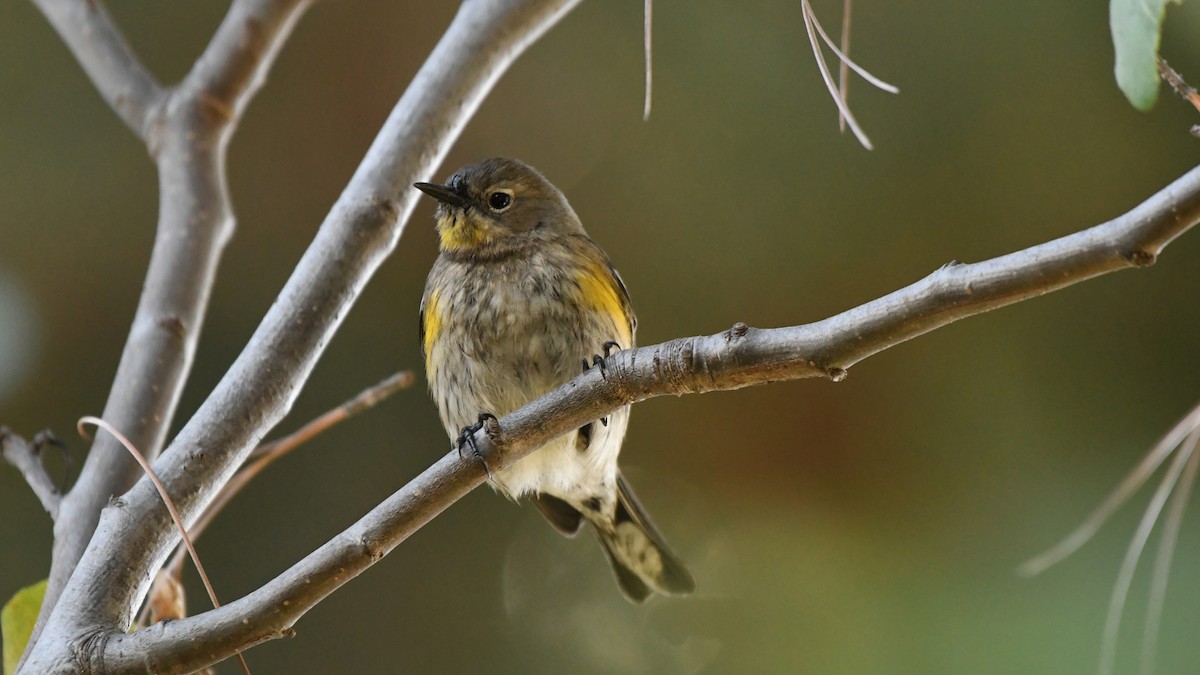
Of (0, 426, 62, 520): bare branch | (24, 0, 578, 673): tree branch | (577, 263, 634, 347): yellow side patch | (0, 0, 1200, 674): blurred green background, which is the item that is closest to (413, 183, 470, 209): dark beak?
(24, 0, 578, 673): tree branch

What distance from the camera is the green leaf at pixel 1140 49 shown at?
101 cm

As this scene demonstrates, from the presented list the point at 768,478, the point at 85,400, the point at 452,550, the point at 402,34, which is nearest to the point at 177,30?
the point at 402,34

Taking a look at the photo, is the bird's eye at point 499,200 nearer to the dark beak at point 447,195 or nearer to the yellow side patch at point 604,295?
the dark beak at point 447,195

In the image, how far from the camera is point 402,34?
369 cm

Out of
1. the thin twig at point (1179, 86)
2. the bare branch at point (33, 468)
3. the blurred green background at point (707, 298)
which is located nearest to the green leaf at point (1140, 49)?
the thin twig at point (1179, 86)

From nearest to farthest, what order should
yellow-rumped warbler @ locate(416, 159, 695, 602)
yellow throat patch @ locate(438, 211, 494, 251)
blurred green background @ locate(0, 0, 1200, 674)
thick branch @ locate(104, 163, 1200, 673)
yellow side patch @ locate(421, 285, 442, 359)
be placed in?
thick branch @ locate(104, 163, 1200, 673) < yellow-rumped warbler @ locate(416, 159, 695, 602) < yellow side patch @ locate(421, 285, 442, 359) < yellow throat patch @ locate(438, 211, 494, 251) < blurred green background @ locate(0, 0, 1200, 674)

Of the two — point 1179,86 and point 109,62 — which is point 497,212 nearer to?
point 109,62

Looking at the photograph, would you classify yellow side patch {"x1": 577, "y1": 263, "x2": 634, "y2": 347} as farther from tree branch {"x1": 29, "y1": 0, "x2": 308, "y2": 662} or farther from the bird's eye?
tree branch {"x1": 29, "y1": 0, "x2": 308, "y2": 662}

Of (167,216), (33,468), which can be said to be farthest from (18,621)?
(167,216)

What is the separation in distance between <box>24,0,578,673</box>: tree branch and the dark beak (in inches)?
7.2

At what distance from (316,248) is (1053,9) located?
249cm

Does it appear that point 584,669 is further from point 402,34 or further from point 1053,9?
point 1053,9

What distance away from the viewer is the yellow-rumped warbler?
197 cm

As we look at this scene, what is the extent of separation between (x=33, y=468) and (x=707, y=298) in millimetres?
2203
